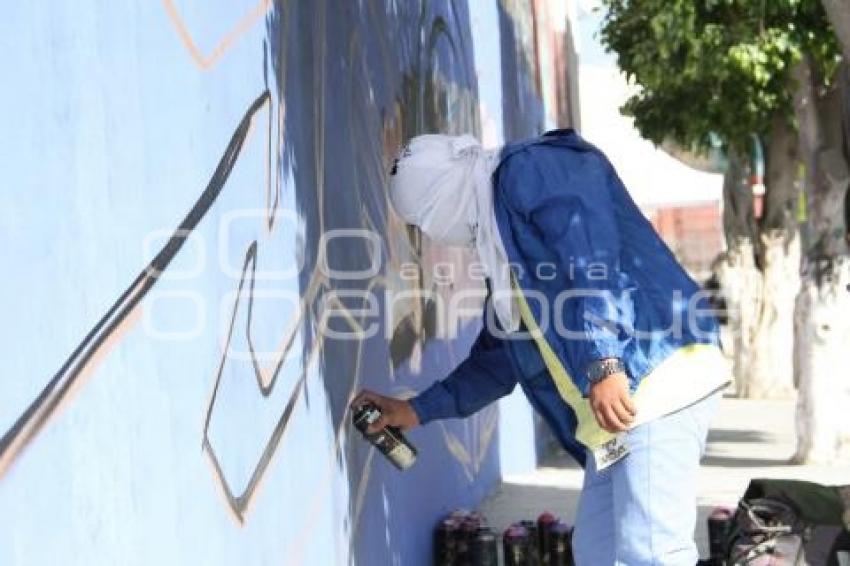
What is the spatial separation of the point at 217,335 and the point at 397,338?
248 cm

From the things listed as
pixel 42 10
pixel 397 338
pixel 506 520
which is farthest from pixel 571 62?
pixel 42 10

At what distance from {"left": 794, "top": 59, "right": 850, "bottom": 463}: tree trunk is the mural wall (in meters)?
4.42

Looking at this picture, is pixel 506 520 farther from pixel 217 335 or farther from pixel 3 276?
pixel 3 276

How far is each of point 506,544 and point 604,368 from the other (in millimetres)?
2629

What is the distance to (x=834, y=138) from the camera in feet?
34.0

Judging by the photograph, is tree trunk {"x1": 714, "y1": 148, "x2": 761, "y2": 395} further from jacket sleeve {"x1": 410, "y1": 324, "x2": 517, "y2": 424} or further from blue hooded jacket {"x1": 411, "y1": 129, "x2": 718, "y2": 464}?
blue hooded jacket {"x1": 411, "y1": 129, "x2": 718, "y2": 464}

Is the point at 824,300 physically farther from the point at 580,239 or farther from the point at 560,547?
the point at 580,239

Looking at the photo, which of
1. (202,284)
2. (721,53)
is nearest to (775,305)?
(721,53)

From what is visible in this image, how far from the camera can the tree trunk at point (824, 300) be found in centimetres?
988

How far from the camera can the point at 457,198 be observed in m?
3.88

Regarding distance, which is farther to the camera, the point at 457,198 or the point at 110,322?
the point at 457,198

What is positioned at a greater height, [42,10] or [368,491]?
[42,10]

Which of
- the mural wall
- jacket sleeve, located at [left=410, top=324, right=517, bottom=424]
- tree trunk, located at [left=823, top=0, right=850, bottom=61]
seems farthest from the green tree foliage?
jacket sleeve, located at [left=410, top=324, right=517, bottom=424]

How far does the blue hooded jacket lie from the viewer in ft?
11.7
